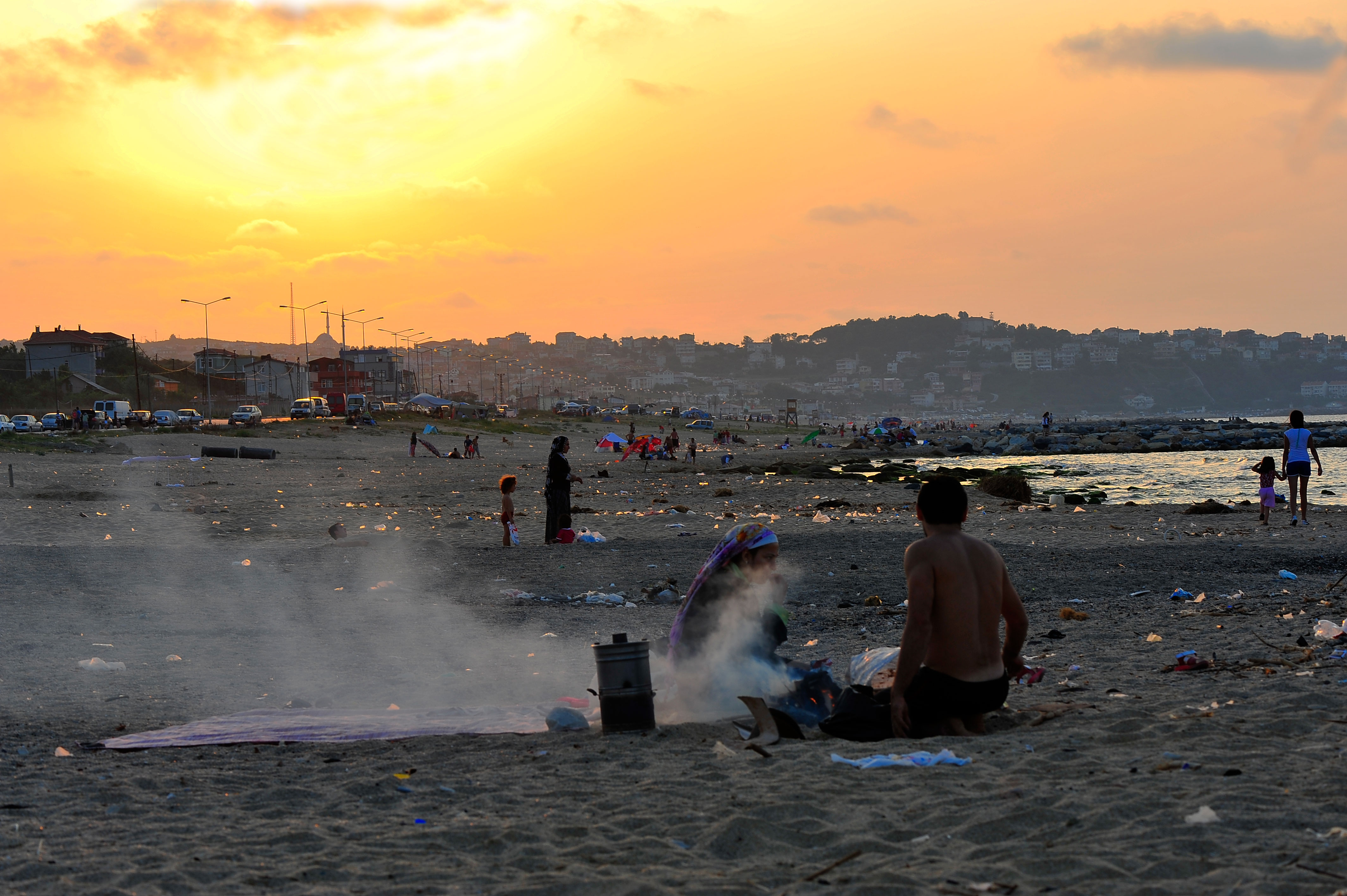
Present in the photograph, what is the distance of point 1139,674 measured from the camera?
664cm

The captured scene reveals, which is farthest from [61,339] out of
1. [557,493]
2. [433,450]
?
→ [557,493]

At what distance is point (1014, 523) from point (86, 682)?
15.2 m

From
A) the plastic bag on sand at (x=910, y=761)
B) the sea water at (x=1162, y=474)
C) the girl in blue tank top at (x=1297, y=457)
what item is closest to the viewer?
the plastic bag on sand at (x=910, y=761)

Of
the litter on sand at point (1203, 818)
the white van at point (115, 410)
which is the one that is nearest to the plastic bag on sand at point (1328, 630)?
the litter on sand at point (1203, 818)

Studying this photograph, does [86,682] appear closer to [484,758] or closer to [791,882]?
[484,758]

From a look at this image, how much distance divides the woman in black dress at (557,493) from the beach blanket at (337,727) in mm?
8223

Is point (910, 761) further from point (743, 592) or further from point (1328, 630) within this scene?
point (1328, 630)

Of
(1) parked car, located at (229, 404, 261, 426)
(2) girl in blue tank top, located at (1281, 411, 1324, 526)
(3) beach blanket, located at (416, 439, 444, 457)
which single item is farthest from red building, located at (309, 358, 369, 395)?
(2) girl in blue tank top, located at (1281, 411, 1324, 526)

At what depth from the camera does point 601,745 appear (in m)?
5.49

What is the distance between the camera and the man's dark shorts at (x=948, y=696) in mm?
5078

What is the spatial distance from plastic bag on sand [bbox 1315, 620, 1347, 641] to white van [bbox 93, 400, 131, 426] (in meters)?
58.0

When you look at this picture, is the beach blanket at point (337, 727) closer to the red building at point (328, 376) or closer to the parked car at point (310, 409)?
the parked car at point (310, 409)

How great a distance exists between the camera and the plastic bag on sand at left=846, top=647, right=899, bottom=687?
5.65m

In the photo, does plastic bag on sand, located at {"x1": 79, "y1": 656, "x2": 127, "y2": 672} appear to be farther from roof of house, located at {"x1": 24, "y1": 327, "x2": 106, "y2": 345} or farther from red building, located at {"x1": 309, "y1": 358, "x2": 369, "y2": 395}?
→ red building, located at {"x1": 309, "y1": 358, "x2": 369, "y2": 395}
